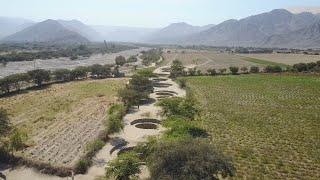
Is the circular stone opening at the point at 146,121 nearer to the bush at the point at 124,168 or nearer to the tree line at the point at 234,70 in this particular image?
the bush at the point at 124,168

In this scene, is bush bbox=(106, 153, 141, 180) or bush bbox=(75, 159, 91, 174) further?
bush bbox=(75, 159, 91, 174)

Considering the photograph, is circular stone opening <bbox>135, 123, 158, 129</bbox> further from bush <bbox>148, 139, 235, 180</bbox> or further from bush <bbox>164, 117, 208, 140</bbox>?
bush <bbox>148, 139, 235, 180</bbox>

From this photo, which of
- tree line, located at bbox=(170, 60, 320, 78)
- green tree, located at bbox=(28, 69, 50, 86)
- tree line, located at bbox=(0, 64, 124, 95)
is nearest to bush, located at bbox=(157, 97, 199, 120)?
tree line, located at bbox=(0, 64, 124, 95)

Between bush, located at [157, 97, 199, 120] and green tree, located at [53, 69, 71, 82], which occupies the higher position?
bush, located at [157, 97, 199, 120]

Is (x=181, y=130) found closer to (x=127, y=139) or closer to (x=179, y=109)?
(x=127, y=139)

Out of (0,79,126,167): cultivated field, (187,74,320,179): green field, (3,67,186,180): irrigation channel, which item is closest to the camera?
A: (3,67,186,180): irrigation channel

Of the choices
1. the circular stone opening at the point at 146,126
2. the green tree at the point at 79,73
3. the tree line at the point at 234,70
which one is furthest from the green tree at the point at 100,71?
the circular stone opening at the point at 146,126

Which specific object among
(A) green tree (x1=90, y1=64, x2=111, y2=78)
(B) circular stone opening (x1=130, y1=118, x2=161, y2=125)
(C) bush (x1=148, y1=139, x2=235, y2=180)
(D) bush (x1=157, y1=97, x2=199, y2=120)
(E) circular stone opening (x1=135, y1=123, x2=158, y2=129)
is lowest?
(A) green tree (x1=90, y1=64, x2=111, y2=78)

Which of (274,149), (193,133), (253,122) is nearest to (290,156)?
(274,149)
